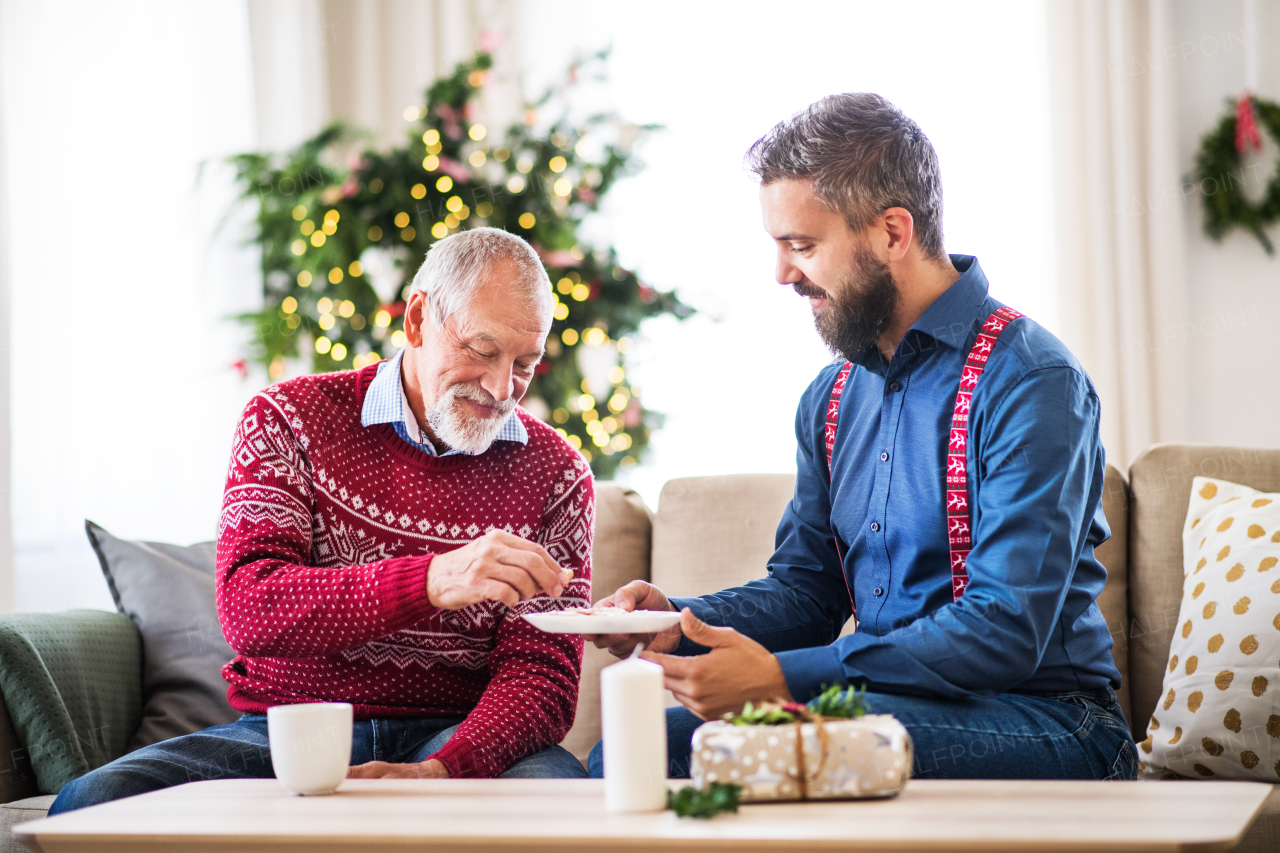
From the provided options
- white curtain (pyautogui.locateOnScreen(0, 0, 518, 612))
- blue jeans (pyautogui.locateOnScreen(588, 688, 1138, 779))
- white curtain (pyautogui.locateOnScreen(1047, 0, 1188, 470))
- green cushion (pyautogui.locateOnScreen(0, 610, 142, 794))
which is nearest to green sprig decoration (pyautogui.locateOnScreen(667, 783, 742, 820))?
blue jeans (pyautogui.locateOnScreen(588, 688, 1138, 779))

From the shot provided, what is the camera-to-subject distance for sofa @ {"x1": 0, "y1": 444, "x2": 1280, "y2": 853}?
82.7 inches

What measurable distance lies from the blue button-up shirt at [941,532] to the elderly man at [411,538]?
295mm

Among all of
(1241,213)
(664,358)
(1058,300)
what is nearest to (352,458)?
(664,358)

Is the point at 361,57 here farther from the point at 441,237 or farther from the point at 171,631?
the point at 171,631

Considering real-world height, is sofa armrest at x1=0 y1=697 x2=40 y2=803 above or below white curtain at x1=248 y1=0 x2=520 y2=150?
below

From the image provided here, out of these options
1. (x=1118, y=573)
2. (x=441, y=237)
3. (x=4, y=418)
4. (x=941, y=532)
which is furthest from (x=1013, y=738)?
(x=4, y=418)

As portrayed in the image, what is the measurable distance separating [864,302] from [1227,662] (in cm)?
89

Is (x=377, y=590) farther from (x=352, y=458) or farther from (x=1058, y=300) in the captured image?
(x=1058, y=300)

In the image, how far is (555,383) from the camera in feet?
10.7

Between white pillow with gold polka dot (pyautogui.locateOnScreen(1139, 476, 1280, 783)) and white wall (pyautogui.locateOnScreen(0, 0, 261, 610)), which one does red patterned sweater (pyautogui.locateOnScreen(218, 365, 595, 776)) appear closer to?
white pillow with gold polka dot (pyautogui.locateOnScreen(1139, 476, 1280, 783))

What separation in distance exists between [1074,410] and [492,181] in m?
2.17

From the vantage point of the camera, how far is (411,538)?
1771mm

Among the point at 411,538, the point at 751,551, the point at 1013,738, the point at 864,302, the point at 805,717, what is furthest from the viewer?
the point at 751,551

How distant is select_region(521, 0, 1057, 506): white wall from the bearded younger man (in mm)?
1983
